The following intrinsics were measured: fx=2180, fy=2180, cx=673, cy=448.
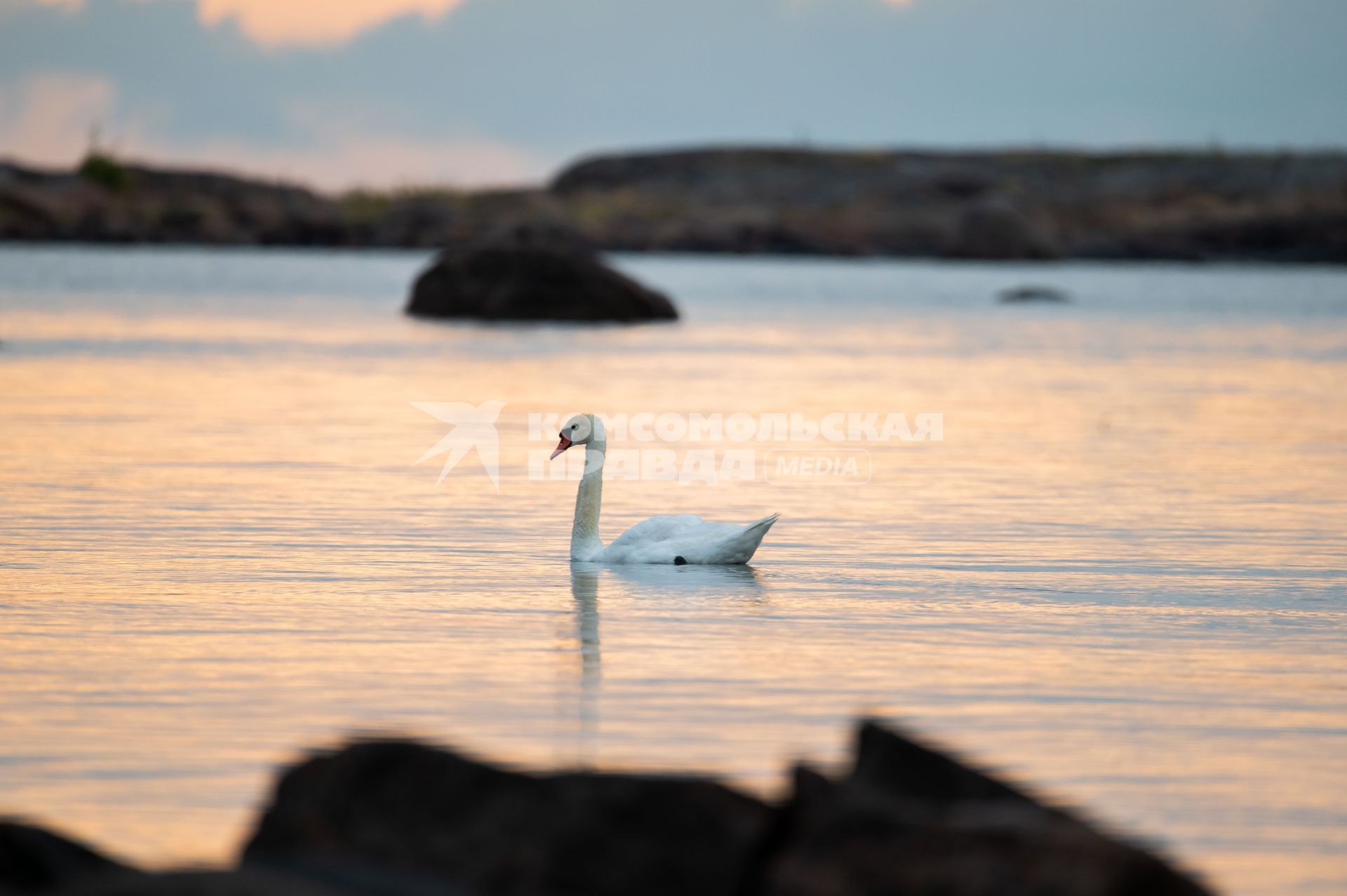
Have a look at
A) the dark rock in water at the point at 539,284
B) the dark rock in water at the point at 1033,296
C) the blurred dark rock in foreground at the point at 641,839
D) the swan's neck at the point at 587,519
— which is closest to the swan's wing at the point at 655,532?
the swan's neck at the point at 587,519

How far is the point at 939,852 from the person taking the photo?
543 cm

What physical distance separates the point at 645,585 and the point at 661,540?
0.77 metres

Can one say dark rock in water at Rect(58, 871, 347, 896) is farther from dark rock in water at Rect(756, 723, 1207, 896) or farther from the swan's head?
the swan's head

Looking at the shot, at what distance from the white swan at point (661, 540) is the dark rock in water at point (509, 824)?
23.2ft

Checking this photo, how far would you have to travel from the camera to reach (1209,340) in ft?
142

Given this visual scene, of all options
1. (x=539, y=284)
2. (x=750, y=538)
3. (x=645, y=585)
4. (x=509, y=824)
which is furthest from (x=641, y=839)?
(x=539, y=284)

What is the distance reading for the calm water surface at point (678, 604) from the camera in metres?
8.47

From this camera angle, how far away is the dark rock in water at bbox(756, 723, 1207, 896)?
5.22m

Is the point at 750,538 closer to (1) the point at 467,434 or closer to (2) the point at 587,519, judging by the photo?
(2) the point at 587,519

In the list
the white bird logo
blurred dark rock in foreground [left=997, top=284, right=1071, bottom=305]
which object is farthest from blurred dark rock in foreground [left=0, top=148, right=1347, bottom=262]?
the white bird logo

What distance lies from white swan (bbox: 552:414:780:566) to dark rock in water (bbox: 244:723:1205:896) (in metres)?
6.95

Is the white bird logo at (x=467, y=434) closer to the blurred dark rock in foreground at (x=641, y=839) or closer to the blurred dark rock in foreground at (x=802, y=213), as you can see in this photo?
the blurred dark rock in foreground at (x=641, y=839)

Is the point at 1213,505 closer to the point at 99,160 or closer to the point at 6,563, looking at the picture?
the point at 6,563

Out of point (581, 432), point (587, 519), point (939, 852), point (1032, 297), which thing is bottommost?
point (587, 519)
